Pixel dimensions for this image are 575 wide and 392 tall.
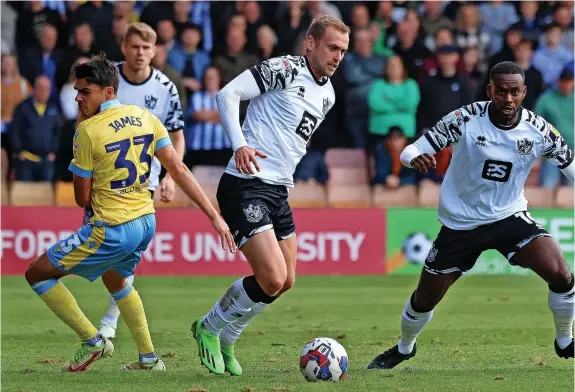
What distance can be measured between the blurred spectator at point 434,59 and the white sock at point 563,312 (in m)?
9.95

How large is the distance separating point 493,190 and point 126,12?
34.3ft

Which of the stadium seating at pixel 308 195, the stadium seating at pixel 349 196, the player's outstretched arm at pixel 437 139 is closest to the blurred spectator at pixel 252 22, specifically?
the stadium seating at pixel 308 195

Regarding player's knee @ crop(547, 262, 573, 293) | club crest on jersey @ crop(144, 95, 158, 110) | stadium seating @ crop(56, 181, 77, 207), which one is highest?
club crest on jersey @ crop(144, 95, 158, 110)

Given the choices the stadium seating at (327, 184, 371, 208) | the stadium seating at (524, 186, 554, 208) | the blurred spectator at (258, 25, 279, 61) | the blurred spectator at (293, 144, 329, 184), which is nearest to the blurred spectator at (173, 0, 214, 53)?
the blurred spectator at (258, 25, 279, 61)

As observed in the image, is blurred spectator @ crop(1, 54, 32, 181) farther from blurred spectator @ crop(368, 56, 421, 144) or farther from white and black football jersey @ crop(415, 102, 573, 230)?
white and black football jersey @ crop(415, 102, 573, 230)

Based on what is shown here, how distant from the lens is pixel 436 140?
8.62 m

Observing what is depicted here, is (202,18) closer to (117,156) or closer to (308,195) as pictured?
(308,195)

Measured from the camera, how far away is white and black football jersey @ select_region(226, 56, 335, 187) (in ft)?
27.7

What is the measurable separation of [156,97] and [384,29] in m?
8.91

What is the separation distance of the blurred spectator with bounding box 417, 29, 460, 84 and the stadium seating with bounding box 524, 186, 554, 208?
8.20 ft

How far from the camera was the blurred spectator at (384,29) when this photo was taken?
1866 cm

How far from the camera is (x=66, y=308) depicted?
8.27 metres

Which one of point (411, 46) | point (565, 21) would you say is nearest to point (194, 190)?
point (411, 46)

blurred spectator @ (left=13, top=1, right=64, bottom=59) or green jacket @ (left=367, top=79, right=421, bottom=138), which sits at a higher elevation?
blurred spectator @ (left=13, top=1, right=64, bottom=59)
